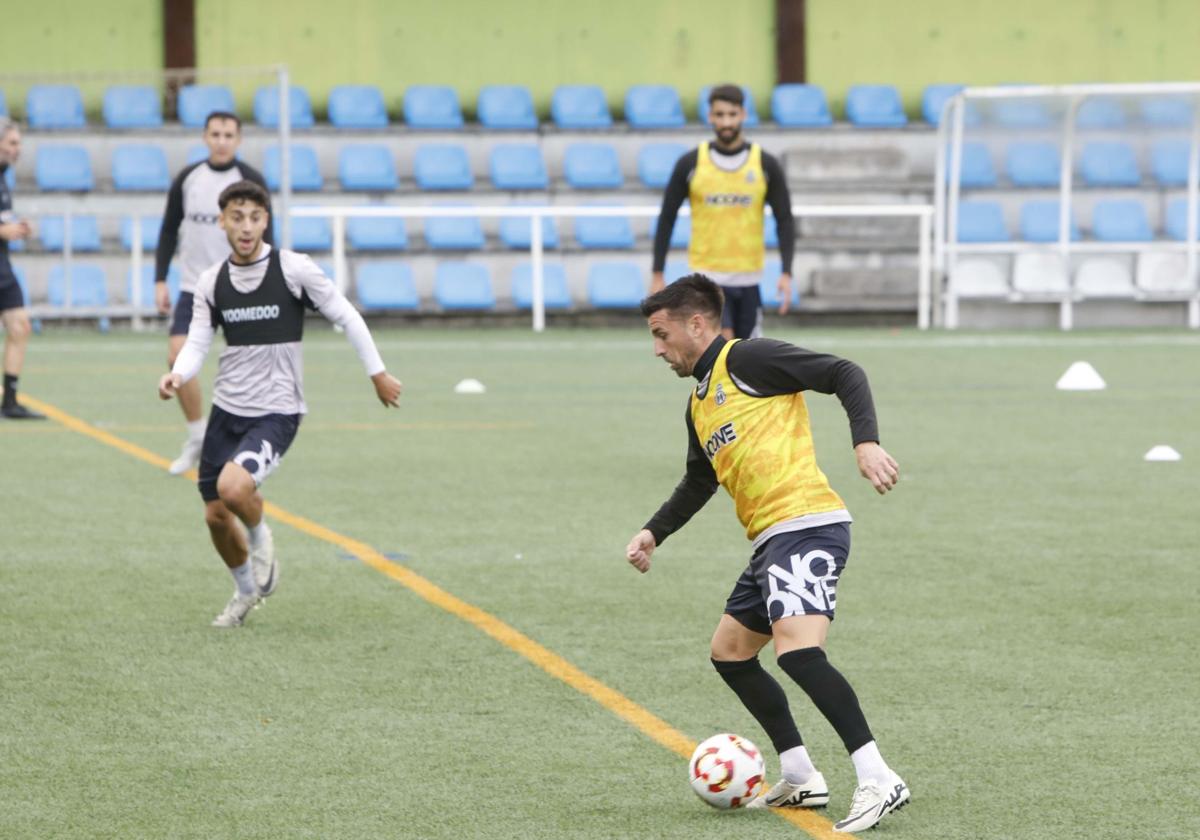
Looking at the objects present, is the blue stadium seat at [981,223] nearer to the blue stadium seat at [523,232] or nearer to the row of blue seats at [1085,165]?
the row of blue seats at [1085,165]

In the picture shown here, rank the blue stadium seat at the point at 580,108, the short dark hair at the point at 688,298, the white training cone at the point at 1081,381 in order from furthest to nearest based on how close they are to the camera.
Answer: the blue stadium seat at the point at 580,108 < the white training cone at the point at 1081,381 < the short dark hair at the point at 688,298

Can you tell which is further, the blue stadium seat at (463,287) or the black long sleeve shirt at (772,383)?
the blue stadium seat at (463,287)

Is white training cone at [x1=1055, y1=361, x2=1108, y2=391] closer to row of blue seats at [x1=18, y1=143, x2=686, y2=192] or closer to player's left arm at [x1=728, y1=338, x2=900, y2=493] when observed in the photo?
row of blue seats at [x1=18, y1=143, x2=686, y2=192]

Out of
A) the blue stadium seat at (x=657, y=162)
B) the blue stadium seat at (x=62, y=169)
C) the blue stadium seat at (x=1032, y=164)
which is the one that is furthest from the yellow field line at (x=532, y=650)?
the blue stadium seat at (x=1032, y=164)

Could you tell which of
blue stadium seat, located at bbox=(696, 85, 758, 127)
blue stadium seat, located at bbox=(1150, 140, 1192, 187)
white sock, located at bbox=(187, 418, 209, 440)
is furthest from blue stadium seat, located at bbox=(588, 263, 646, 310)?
white sock, located at bbox=(187, 418, 209, 440)

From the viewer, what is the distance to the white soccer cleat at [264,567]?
7.58 meters

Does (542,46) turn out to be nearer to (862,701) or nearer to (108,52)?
(108,52)

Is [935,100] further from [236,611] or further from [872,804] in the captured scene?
[872,804]

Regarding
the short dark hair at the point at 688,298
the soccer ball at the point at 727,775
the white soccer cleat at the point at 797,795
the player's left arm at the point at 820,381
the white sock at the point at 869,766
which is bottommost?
the white soccer cleat at the point at 797,795

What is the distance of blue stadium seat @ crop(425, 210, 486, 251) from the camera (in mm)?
26141

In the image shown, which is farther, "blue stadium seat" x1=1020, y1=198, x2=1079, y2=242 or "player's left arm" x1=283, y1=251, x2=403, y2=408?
"blue stadium seat" x1=1020, y1=198, x2=1079, y2=242

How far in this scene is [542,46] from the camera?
2903 centimetres

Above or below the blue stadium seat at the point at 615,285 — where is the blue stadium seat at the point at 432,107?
above

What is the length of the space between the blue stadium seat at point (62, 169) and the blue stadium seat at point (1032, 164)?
1242 centimetres
